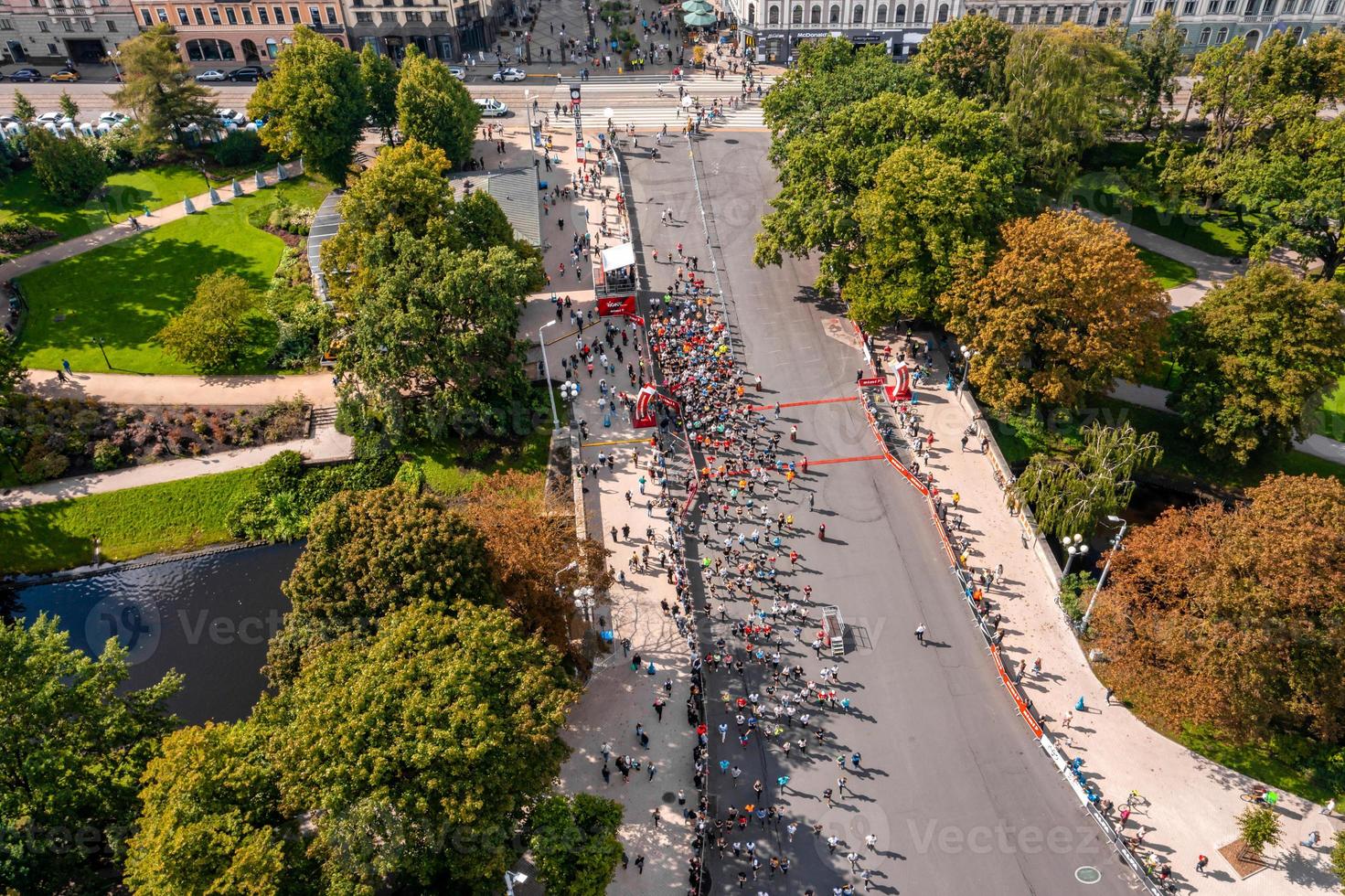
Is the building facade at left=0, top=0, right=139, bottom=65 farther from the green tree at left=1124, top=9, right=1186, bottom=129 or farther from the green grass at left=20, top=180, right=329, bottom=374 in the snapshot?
the green tree at left=1124, top=9, right=1186, bottom=129

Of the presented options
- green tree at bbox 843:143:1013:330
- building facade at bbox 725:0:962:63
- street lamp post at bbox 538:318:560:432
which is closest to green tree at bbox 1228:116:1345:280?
green tree at bbox 843:143:1013:330

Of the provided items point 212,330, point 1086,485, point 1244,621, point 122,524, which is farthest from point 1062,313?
point 122,524

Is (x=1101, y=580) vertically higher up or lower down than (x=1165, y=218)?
lower down

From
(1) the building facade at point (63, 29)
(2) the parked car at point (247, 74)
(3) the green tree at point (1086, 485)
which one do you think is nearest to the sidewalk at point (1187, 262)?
(3) the green tree at point (1086, 485)

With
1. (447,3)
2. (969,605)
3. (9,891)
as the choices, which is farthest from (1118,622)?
(447,3)

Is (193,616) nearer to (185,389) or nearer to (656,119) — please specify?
(185,389)
